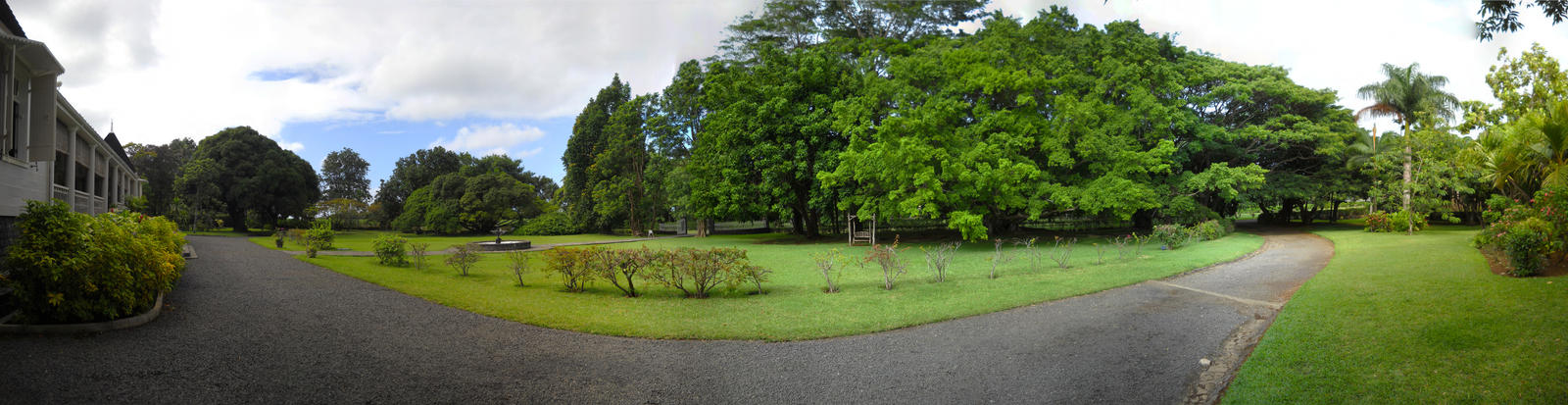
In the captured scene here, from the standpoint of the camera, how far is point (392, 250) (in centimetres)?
964

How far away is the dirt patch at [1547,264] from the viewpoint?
274 inches

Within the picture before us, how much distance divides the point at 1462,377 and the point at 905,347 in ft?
12.0

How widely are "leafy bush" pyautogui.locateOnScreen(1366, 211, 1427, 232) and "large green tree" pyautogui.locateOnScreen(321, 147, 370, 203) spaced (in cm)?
2574

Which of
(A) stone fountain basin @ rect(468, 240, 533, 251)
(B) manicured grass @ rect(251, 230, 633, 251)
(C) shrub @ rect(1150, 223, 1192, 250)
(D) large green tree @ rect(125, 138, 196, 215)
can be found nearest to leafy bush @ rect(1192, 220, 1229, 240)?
(C) shrub @ rect(1150, 223, 1192, 250)

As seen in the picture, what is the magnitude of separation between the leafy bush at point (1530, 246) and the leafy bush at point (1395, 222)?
11106mm

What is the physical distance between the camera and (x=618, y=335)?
16.3 feet

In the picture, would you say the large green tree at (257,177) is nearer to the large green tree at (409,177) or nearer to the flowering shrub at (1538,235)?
the large green tree at (409,177)

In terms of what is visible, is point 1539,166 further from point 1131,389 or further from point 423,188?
point 423,188

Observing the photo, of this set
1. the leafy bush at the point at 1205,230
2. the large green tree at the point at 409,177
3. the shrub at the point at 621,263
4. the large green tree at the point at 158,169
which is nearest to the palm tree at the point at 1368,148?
the leafy bush at the point at 1205,230

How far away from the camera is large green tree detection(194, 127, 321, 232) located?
1217 centimetres

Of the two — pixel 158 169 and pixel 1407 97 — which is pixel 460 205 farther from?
pixel 1407 97

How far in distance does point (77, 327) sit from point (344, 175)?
867 cm

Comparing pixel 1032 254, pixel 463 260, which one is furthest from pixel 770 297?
pixel 1032 254

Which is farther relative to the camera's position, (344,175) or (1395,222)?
(1395,222)
